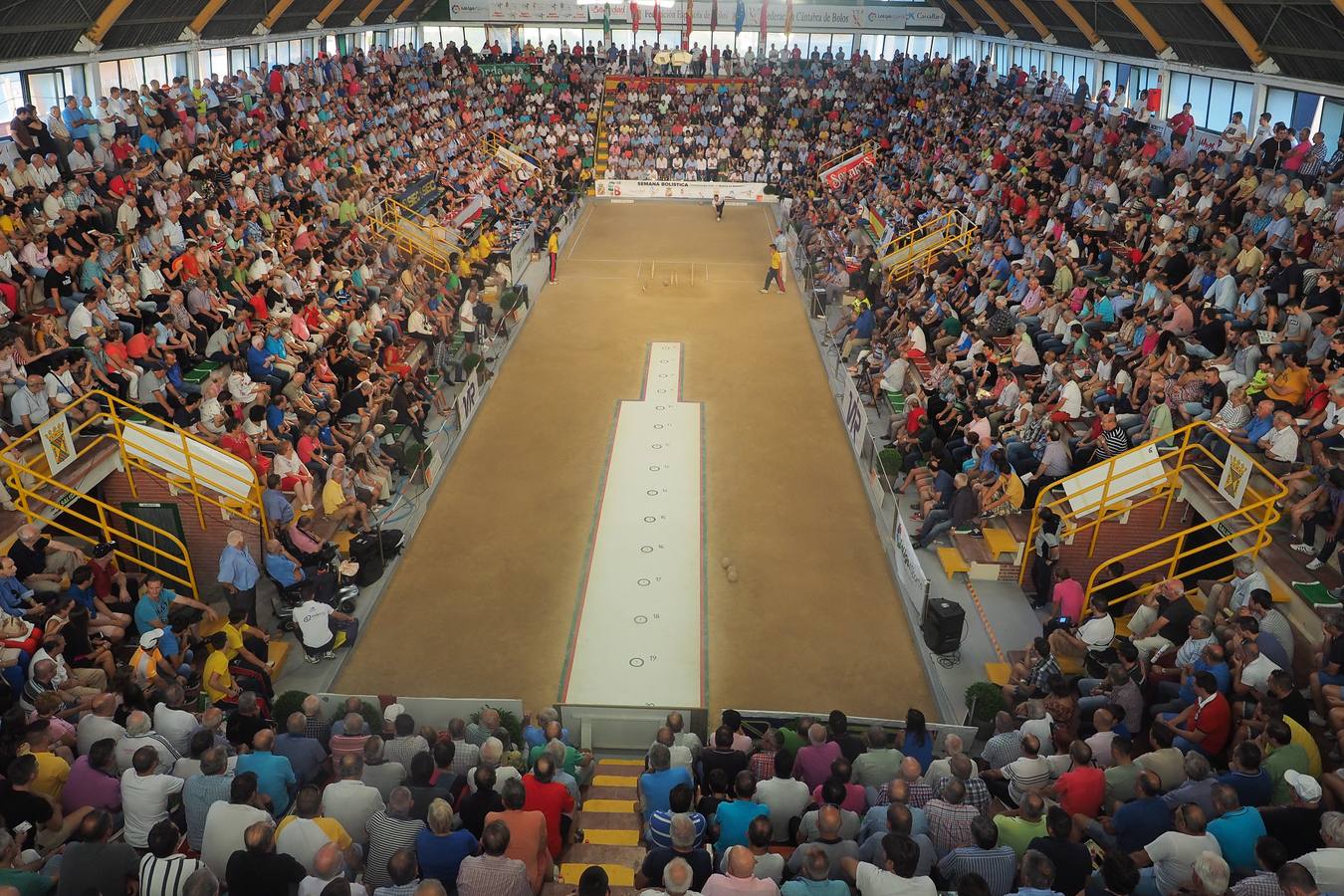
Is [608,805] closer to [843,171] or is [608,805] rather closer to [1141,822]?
[1141,822]

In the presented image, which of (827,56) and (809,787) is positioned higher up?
(827,56)

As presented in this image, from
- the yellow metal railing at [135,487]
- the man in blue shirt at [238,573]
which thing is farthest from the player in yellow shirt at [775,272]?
the man in blue shirt at [238,573]

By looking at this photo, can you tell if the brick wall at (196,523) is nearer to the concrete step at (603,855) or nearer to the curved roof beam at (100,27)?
the concrete step at (603,855)

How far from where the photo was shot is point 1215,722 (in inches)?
315

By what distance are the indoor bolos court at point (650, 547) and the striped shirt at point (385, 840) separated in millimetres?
4021

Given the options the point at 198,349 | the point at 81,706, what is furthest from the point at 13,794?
the point at 198,349

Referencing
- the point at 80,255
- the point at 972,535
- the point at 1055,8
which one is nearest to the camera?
the point at 972,535

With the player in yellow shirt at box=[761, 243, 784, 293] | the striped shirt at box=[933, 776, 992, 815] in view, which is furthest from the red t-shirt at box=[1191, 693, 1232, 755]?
the player in yellow shirt at box=[761, 243, 784, 293]

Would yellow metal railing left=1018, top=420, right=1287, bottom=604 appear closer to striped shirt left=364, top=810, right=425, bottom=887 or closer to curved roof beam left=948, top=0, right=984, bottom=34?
striped shirt left=364, top=810, right=425, bottom=887

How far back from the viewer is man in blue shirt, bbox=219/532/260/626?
34.6 ft

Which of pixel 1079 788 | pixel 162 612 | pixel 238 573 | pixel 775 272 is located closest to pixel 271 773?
pixel 162 612

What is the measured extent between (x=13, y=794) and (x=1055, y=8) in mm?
36590

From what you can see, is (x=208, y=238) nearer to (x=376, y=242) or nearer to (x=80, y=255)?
(x=80, y=255)

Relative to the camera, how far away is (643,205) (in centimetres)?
3666
